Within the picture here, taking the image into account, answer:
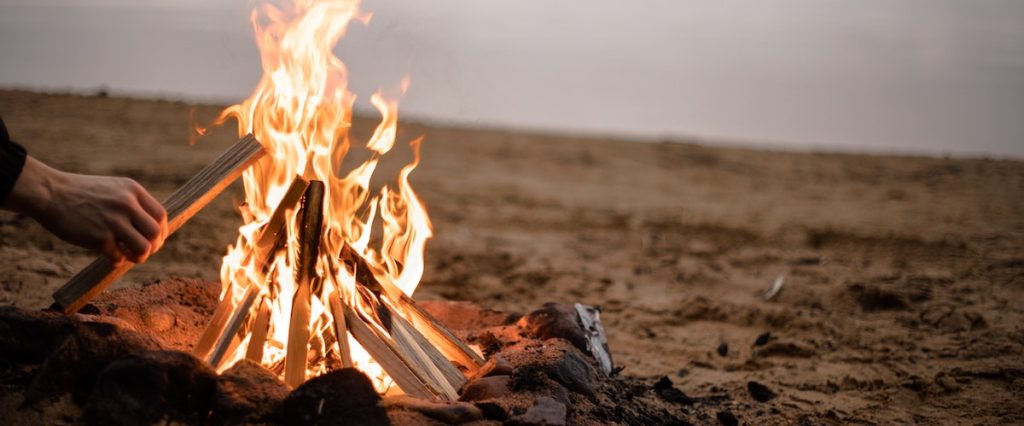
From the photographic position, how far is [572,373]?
3.06 m

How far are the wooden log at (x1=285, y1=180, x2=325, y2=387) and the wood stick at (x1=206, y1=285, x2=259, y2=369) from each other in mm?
165

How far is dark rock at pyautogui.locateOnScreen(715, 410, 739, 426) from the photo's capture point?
3518 millimetres

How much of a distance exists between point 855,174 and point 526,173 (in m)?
5.15

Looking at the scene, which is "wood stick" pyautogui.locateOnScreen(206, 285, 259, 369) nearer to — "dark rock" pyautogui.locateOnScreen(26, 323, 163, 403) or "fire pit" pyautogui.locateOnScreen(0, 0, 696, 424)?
"fire pit" pyautogui.locateOnScreen(0, 0, 696, 424)

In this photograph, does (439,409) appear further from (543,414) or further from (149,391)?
Answer: (149,391)

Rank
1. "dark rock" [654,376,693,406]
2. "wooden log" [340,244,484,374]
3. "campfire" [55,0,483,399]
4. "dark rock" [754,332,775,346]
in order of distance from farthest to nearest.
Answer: "dark rock" [754,332,775,346], "dark rock" [654,376,693,406], "wooden log" [340,244,484,374], "campfire" [55,0,483,399]

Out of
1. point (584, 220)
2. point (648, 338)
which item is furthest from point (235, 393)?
point (584, 220)

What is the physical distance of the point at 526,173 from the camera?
12.0 m

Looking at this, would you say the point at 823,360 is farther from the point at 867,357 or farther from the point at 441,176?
the point at 441,176

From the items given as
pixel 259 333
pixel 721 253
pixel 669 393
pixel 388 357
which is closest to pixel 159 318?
pixel 259 333

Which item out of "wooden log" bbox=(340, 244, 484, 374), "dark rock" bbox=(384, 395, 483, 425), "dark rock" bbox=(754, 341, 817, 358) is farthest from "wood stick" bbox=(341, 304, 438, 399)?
"dark rock" bbox=(754, 341, 817, 358)

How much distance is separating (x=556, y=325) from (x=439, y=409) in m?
1.13

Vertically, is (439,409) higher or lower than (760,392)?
higher

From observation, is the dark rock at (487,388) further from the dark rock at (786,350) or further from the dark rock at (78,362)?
the dark rock at (786,350)
